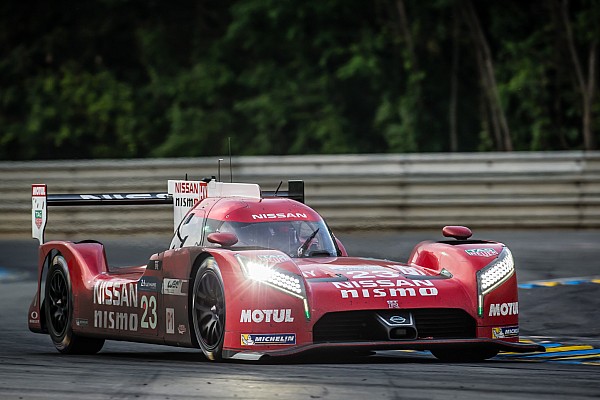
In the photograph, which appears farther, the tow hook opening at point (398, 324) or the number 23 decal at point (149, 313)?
the number 23 decal at point (149, 313)

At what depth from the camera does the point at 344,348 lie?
8.98 m

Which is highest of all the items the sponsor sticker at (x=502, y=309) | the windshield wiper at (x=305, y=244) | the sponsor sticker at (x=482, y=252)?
the windshield wiper at (x=305, y=244)

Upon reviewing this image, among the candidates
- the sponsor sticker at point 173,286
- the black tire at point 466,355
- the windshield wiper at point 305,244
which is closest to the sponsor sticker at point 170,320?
the sponsor sticker at point 173,286

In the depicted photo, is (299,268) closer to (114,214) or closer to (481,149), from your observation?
(114,214)

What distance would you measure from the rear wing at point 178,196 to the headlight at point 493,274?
1939mm

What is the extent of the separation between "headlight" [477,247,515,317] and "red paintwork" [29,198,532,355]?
3cm

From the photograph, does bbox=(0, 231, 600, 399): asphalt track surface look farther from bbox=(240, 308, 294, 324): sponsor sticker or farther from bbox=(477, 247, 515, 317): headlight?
bbox=(477, 247, 515, 317): headlight

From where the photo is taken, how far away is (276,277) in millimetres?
9227

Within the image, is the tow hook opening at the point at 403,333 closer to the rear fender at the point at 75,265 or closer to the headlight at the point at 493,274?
the headlight at the point at 493,274

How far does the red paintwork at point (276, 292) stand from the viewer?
9.16m

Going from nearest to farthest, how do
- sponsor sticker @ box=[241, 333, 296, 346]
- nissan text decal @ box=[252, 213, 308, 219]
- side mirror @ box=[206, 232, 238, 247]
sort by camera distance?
sponsor sticker @ box=[241, 333, 296, 346] → side mirror @ box=[206, 232, 238, 247] → nissan text decal @ box=[252, 213, 308, 219]

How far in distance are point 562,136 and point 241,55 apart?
292 inches

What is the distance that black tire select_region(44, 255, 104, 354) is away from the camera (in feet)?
37.2

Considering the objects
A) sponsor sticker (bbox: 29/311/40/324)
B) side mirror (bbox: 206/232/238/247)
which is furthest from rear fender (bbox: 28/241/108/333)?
side mirror (bbox: 206/232/238/247)
